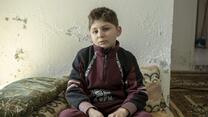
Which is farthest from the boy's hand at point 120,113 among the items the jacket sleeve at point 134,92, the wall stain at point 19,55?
the wall stain at point 19,55

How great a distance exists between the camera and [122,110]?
1.31 m

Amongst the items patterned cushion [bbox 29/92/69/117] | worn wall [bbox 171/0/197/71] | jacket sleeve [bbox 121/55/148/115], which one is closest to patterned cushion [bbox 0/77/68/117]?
patterned cushion [bbox 29/92/69/117]

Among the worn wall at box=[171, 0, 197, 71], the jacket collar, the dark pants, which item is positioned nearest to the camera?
the dark pants

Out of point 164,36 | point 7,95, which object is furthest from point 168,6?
point 7,95

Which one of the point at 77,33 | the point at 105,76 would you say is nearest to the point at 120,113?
the point at 105,76

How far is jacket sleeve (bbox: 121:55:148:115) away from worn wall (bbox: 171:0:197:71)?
112 inches

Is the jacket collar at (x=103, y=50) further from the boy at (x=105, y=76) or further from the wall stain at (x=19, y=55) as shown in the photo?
the wall stain at (x=19, y=55)

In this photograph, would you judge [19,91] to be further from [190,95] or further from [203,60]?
[203,60]

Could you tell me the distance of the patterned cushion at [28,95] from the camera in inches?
47.3

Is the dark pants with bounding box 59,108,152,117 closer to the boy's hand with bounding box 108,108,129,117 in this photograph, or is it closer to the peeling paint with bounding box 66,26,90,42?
the boy's hand with bounding box 108,108,129,117

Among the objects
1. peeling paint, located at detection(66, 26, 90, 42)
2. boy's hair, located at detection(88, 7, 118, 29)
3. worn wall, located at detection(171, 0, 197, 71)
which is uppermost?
boy's hair, located at detection(88, 7, 118, 29)

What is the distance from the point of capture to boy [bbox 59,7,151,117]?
4.55ft

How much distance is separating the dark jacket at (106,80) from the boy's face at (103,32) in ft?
0.13

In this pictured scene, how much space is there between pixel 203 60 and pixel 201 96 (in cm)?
164
